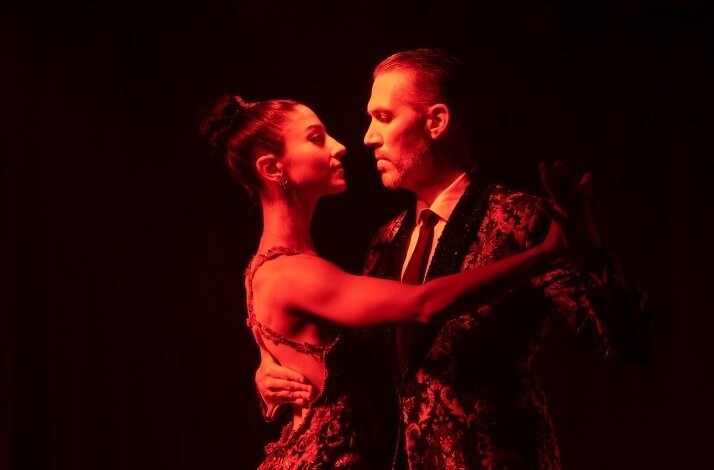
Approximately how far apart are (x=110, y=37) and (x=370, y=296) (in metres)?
1.88

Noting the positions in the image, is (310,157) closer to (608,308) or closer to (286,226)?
(286,226)

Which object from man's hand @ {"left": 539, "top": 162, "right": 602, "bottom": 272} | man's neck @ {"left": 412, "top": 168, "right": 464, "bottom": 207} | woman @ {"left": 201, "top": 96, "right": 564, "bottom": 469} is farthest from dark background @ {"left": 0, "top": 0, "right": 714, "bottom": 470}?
man's hand @ {"left": 539, "top": 162, "right": 602, "bottom": 272}

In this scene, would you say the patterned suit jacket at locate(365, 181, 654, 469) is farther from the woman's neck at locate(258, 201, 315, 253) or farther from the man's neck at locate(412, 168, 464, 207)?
the woman's neck at locate(258, 201, 315, 253)

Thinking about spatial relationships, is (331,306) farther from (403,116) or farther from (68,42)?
(68,42)

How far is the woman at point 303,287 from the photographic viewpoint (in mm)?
2379

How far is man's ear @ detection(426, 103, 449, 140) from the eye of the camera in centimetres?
262

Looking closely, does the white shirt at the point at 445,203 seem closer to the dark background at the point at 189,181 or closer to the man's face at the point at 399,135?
the man's face at the point at 399,135

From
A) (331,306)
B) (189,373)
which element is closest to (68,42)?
(189,373)

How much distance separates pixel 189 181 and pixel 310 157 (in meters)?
1.28

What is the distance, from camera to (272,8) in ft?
12.3

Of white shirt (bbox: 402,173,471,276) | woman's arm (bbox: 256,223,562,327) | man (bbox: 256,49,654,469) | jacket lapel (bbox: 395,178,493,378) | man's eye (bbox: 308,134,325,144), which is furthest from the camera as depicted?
man's eye (bbox: 308,134,325,144)

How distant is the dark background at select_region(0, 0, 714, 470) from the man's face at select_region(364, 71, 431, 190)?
903mm

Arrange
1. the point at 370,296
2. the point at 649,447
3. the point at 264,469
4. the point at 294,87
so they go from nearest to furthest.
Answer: the point at 370,296, the point at 264,469, the point at 649,447, the point at 294,87

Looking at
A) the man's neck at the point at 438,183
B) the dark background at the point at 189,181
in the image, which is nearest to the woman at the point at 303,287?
the man's neck at the point at 438,183
